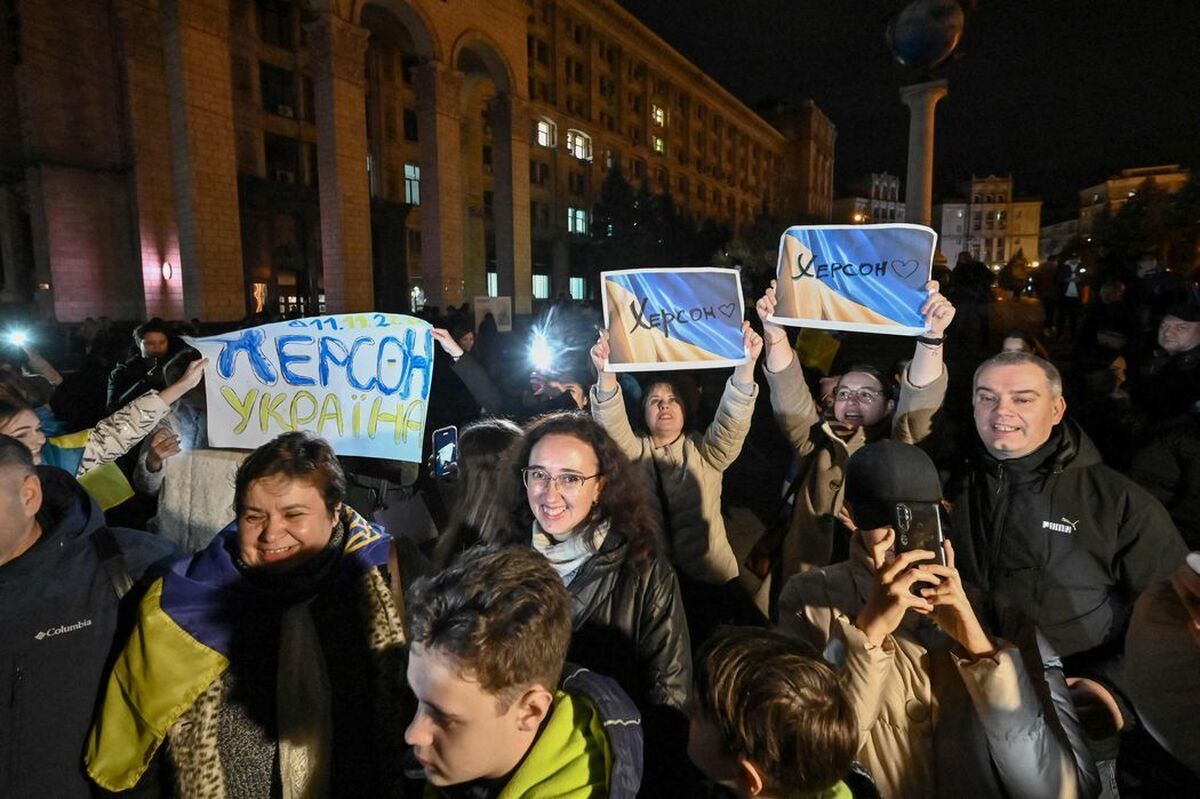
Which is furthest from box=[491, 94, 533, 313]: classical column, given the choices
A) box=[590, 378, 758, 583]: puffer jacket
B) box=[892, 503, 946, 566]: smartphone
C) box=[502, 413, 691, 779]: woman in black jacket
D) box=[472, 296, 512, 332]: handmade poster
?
box=[892, 503, 946, 566]: smartphone

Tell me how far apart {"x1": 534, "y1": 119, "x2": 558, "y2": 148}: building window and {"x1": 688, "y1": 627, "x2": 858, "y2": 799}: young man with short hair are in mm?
49700

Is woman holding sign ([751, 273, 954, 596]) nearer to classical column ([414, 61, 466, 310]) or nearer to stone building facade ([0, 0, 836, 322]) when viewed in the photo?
A: stone building facade ([0, 0, 836, 322])

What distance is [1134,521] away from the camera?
7.41ft

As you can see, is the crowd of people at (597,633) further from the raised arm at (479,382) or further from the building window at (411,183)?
the building window at (411,183)

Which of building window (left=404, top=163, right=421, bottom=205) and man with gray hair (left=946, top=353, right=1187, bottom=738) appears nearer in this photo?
man with gray hair (left=946, top=353, right=1187, bottom=738)

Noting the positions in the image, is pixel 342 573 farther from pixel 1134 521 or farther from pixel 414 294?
pixel 414 294

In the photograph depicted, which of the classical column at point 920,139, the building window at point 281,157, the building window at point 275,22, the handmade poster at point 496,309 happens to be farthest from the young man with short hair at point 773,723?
the building window at point 275,22

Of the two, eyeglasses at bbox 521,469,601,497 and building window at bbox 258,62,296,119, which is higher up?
building window at bbox 258,62,296,119

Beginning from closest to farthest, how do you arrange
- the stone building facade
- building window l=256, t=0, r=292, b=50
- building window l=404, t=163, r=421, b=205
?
the stone building facade
building window l=256, t=0, r=292, b=50
building window l=404, t=163, r=421, b=205

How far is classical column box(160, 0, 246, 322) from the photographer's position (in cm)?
1656

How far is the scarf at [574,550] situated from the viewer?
2283mm

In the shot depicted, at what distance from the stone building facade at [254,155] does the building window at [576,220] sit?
10070mm

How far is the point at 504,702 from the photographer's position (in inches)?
54.9

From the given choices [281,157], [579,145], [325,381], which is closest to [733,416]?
[325,381]
